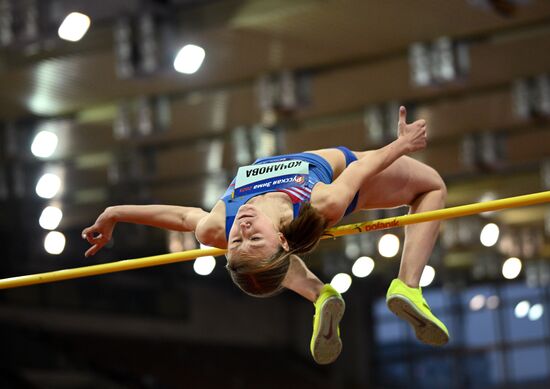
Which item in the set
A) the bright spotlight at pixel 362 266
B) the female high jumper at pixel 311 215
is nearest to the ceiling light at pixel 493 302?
the bright spotlight at pixel 362 266

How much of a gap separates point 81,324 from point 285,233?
1390 centimetres

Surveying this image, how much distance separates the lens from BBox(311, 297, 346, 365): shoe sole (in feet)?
15.8

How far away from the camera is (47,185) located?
36.9 ft

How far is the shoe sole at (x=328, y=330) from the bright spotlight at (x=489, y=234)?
9422 millimetres

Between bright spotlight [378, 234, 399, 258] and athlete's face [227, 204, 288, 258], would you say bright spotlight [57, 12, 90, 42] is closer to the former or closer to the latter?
athlete's face [227, 204, 288, 258]

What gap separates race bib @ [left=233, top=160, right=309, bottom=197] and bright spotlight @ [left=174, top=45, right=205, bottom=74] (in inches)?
124

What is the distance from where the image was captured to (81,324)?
17.7 m

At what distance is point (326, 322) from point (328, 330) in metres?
0.04

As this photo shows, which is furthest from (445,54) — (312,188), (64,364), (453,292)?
(453,292)

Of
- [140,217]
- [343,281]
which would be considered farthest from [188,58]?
[343,281]

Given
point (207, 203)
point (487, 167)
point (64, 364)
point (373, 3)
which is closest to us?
point (373, 3)

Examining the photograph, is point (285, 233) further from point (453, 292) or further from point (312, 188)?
point (453, 292)

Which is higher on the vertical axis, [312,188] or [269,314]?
[269,314]

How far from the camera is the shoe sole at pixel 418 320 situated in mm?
4688
